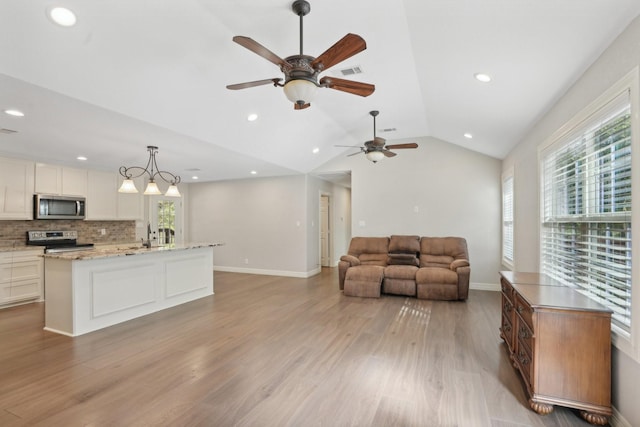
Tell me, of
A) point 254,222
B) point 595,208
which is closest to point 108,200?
point 254,222

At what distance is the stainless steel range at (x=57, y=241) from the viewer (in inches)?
217

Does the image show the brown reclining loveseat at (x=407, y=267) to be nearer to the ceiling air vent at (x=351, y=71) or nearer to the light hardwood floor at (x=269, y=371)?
the light hardwood floor at (x=269, y=371)

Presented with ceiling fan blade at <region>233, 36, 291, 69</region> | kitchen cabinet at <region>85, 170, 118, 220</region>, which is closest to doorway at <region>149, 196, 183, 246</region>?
kitchen cabinet at <region>85, 170, 118, 220</region>

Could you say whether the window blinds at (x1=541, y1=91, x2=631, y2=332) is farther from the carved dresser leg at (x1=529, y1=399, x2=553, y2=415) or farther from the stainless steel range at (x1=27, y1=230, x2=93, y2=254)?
the stainless steel range at (x1=27, y1=230, x2=93, y2=254)

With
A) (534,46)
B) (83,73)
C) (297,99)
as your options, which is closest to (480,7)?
(534,46)

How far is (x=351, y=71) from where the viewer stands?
3.57m

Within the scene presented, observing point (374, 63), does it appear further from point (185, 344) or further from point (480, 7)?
point (185, 344)

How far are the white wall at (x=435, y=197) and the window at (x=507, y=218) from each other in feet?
0.63

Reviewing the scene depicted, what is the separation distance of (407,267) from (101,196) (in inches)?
237

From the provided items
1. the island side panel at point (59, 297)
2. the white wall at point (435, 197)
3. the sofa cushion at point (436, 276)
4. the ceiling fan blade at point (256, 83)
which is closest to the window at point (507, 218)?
the white wall at point (435, 197)

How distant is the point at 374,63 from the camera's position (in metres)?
3.43

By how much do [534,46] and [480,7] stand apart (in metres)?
0.60

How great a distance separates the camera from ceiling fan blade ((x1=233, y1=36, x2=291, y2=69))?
198cm

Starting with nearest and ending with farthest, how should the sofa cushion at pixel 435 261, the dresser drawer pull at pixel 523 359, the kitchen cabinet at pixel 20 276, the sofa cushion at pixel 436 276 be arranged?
the dresser drawer pull at pixel 523 359
the kitchen cabinet at pixel 20 276
the sofa cushion at pixel 436 276
the sofa cushion at pixel 435 261
